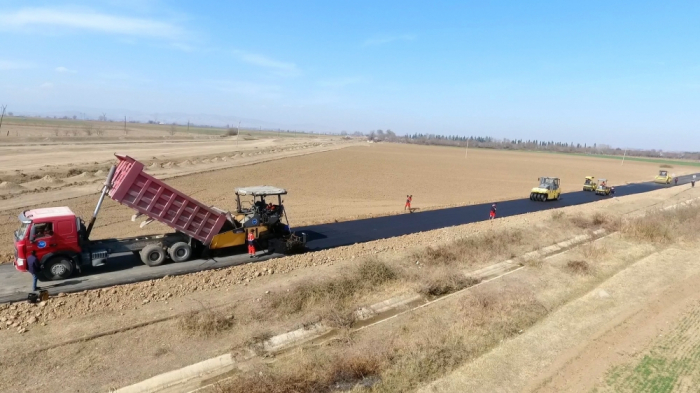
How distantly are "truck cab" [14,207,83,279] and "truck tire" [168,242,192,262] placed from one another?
2.71 m

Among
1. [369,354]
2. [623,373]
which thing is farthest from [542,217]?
[369,354]

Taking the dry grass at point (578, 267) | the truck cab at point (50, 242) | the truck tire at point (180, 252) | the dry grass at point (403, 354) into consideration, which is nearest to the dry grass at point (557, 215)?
the dry grass at point (578, 267)

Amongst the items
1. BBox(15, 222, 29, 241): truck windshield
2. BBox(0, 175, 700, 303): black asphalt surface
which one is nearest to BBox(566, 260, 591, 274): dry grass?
BBox(0, 175, 700, 303): black asphalt surface

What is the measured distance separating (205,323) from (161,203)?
198 inches

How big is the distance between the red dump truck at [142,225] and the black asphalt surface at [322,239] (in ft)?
1.56

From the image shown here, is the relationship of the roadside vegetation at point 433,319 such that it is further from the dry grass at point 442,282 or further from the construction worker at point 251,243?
the construction worker at point 251,243

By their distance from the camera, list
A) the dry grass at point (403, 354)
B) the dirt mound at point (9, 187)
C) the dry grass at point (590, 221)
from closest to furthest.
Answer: the dry grass at point (403, 354)
the dry grass at point (590, 221)
the dirt mound at point (9, 187)

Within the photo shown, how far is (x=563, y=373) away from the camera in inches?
374

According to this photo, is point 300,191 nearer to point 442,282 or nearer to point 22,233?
point 442,282

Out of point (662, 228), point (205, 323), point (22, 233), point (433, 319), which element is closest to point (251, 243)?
point (205, 323)

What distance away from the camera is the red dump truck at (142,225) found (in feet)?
40.7

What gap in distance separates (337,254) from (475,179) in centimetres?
3980

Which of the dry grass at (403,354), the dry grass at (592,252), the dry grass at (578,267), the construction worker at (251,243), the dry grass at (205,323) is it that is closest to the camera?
the dry grass at (403,354)

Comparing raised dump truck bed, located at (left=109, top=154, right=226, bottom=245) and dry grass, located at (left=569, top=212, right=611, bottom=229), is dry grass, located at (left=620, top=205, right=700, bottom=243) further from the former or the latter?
raised dump truck bed, located at (left=109, top=154, right=226, bottom=245)
